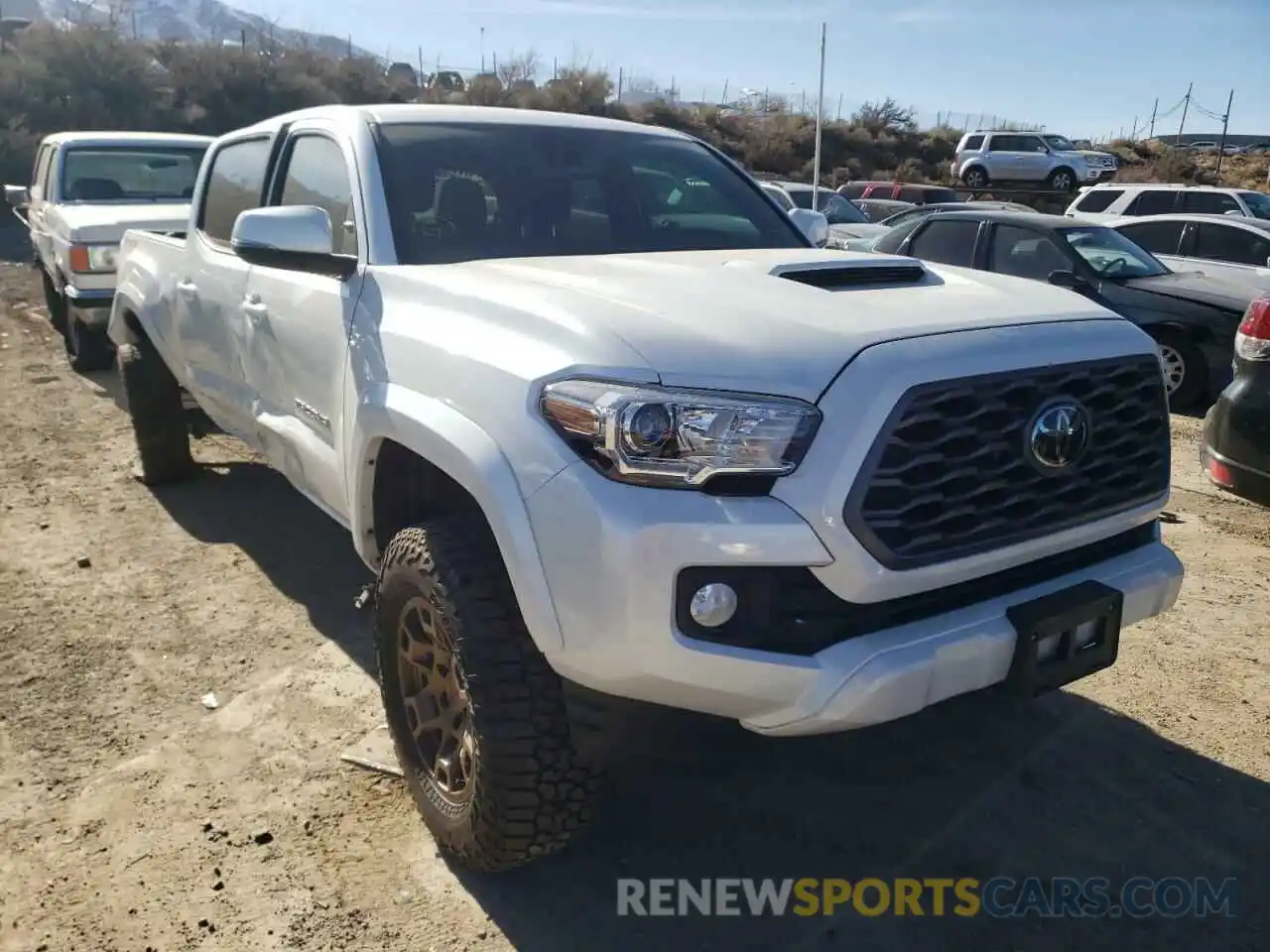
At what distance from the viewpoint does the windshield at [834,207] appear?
15.9 meters

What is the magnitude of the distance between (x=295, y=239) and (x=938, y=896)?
2.51 m

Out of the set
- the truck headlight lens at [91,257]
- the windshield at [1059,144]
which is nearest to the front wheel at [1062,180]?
the windshield at [1059,144]

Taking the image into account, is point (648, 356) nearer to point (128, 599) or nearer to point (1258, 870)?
point (1258, 870)

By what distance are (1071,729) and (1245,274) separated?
8.04 m

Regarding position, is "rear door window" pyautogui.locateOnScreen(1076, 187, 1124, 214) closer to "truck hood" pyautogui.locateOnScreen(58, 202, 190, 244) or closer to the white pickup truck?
"truck hood" pyautogui.locateOnScreen(58, 202, 190, 244)

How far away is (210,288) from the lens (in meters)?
4.40

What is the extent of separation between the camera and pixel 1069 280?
8.46 m

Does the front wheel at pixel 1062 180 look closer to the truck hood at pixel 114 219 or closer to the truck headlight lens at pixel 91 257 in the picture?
the truck hood at pixel 114 219

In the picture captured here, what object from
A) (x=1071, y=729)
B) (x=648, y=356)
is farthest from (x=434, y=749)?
(x=1071, y=729)

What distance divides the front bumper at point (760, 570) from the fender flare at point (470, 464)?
38 millimetres

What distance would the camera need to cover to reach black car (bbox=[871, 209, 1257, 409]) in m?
8.23

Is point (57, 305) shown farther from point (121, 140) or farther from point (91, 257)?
point (91, 257)

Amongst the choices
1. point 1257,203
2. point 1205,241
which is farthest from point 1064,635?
point 1257,203

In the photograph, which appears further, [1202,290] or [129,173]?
[129,173]
